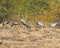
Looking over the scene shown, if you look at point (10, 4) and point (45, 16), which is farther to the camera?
point (45, 16)

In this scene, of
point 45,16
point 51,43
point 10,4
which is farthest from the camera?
point 45,16

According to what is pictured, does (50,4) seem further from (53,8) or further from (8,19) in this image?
(8,19)

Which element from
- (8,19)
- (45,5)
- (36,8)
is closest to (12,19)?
(8,19)

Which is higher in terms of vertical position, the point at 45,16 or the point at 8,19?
the point at 8,19

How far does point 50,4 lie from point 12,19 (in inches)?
316

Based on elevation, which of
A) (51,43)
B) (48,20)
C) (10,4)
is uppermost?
(51,43)

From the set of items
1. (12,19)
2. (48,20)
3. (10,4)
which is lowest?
(48,20)

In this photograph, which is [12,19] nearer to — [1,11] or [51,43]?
[1,11]

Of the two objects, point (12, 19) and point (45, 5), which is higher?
point (12, 19)

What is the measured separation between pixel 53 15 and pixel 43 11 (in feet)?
5.12

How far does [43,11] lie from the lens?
27.0 metres

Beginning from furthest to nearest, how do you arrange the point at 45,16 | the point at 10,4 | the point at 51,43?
1. the point at 45,16
2. the point at 10,4
3. the point at 51,43

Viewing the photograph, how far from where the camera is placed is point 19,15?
67.3 feet

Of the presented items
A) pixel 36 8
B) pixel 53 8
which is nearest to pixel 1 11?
pixel 36 8
